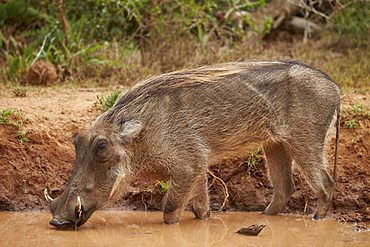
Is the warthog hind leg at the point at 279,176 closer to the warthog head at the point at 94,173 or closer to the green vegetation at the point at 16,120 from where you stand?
the warthog head at the point at 94,173

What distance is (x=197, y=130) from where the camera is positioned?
4250 mm

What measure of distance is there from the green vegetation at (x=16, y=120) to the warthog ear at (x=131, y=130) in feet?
4.54

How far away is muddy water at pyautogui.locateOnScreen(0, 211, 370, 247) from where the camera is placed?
12.3 feet

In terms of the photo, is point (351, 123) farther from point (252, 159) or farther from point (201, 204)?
point (201, 204)

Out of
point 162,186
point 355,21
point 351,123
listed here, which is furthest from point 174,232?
point 355,21

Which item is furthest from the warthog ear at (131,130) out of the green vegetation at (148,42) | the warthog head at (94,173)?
the green vegetation at (148,42)

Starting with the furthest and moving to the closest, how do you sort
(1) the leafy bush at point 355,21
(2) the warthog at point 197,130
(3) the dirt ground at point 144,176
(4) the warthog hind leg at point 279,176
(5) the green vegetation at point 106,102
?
(1) the leafy bush at point 355,21 → (5) the green vegetation at point 106,102 → (3) the dirt ground at point 144,176 → (4) the warthog hind leg at point 279,176 → (2) the warthog at point 197,130

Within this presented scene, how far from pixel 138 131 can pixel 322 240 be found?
62.4 inches

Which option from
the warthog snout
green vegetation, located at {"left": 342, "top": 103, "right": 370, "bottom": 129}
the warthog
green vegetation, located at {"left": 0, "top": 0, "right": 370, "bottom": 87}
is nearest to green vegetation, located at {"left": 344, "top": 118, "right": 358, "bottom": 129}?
green vegetation, located at {"left": 342, "top": 103, "right": 370, "bottom": 129}

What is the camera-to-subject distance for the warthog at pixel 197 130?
4.04 metres

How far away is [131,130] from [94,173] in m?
0.43

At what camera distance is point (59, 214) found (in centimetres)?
390

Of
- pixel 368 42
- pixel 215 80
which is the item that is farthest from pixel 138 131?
pixel 368 42

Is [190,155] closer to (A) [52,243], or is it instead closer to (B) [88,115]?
(A) [52,243]
